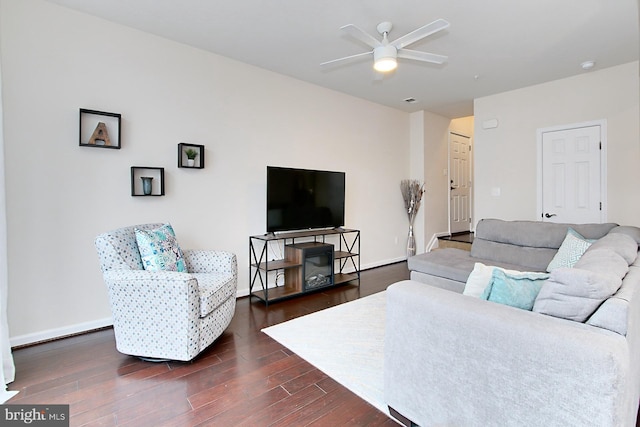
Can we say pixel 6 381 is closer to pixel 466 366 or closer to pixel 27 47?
pixel 27 47

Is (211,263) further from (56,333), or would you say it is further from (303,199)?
(303,199)

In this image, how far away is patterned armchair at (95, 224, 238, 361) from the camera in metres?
2.20

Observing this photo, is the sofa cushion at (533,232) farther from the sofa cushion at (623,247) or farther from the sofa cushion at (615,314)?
the sofa cushion at (615,314)

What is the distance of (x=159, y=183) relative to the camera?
3.19 metres

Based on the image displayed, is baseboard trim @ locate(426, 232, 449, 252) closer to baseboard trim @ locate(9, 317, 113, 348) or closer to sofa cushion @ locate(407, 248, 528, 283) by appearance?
sofa cushion @ locate(407, 248, 528, 283)

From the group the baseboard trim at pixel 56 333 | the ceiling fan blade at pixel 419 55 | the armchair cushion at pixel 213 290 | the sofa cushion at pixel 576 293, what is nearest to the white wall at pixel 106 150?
the baseboard trim at pixel 56 333

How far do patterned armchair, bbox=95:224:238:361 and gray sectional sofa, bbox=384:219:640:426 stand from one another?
138 centimetres

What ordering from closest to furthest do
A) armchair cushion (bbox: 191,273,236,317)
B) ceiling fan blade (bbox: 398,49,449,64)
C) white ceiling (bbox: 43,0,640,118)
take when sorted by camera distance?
1. armchair cushion (bbox: 191,273,236,317)
2. white ceiling (bbox: 43,0,640,118)
3. ceiling fan blade (bbox: 398,49,449,64)

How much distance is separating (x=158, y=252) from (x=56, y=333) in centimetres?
120

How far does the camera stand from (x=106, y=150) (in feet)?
9.47

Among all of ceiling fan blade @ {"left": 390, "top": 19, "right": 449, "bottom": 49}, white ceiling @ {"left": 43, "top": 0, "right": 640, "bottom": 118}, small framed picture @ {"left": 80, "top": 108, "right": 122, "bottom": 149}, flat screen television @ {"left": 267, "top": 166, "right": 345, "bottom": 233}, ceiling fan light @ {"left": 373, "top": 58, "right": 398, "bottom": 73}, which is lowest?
flat screen television @ {"left": 267, "top": 166, "right": 345, "bottom": 233}

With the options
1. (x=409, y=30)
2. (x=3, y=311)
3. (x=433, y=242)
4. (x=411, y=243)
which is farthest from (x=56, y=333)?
(x=433, y=242)

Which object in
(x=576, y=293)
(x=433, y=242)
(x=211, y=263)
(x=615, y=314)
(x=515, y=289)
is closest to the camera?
(x=615, y=314)

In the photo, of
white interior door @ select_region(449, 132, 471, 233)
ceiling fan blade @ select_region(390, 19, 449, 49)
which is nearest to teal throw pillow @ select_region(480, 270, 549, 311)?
ceiling fan blade @ select_region(390, 19, 449, 49)
